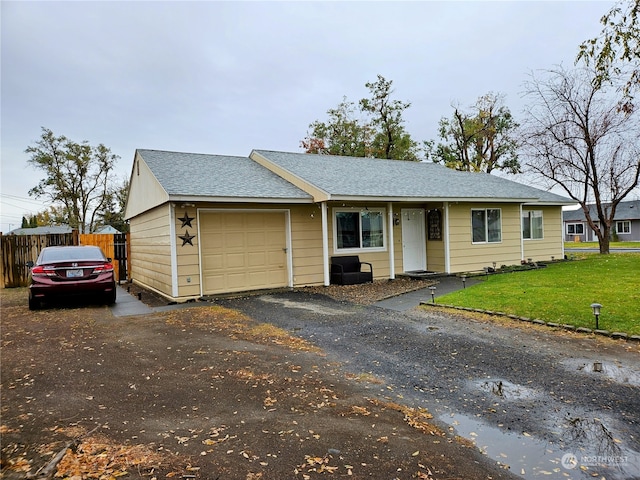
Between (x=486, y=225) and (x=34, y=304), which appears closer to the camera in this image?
(x=34, y=304)

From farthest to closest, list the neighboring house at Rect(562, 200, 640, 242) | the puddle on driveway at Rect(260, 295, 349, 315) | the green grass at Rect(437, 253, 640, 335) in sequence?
the neighboring house at Rect(562, 200, 640, 242), the puddle on driveway at Rect(260, 295, 349, 315), the green grass at Rect(437, 253, 640, 335)

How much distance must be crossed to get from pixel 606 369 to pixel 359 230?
8.54 m

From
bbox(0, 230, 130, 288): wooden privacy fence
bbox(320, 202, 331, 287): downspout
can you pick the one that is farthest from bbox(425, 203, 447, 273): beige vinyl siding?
bbox(0, 230, 130, 288): wooden privacy fence

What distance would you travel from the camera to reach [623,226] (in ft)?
135

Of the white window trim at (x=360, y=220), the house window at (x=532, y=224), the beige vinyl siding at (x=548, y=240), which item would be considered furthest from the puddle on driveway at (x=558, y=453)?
the beige vinyl siding at (x=548, y=240)

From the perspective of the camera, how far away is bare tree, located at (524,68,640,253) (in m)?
18.4

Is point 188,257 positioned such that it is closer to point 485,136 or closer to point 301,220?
point 301,220

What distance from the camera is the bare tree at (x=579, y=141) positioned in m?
18.4

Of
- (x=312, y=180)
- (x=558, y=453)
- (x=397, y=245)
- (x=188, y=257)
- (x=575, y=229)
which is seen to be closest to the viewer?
(x=558, y=453)

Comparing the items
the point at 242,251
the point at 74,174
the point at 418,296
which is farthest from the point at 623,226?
the point at 74,174

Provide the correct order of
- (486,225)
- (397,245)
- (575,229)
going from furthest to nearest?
(575,229) → (486,225) → (397,245)

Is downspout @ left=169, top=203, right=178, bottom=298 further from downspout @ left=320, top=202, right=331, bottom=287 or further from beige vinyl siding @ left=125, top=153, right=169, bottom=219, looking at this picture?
downspout @ left=320, top=202, right=331, bottom=287

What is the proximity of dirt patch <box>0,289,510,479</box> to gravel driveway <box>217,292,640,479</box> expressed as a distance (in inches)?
13.0

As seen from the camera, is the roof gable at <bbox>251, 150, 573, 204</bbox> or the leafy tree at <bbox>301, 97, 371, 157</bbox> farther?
the leafy tree at <bbox>301, 97, 371, 157</bbox>
